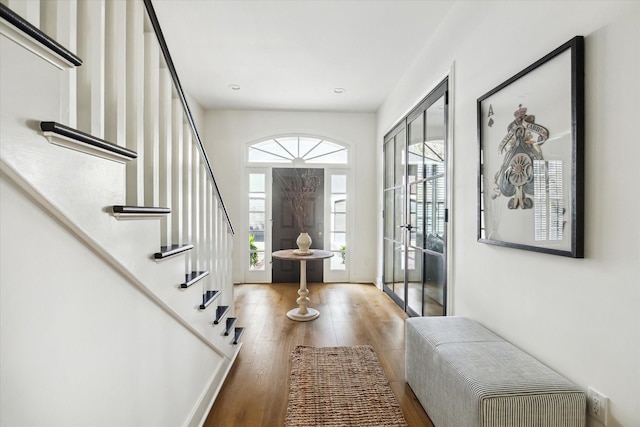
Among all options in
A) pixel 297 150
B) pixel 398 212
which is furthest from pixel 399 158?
pixel 297 150

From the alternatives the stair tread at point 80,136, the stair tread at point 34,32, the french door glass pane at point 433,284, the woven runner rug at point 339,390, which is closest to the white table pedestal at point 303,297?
the woven runner rug at point 339,390

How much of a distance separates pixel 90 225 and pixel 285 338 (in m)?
2.33

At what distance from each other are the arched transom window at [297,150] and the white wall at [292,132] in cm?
12

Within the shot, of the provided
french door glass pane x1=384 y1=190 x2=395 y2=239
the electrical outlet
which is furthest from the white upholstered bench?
french door glass pane x1=384 y1=190 x2=395 y2=239

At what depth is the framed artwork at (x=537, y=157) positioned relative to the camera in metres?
1.34

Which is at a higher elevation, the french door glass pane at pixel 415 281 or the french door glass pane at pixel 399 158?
the french door glass pane at pixel 399 158

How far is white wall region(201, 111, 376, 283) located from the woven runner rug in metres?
2.71

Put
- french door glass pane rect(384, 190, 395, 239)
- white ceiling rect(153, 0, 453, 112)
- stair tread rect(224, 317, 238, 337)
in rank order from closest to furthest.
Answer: stair tread rect(224, 317, 238, 337), white ceiling rect(153, 0, 453, 112), french door glass pane rect(384, 190, 395, 239)

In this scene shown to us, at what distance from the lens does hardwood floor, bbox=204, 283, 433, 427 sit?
1.85 metres

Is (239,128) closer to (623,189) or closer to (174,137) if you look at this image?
(174,137)

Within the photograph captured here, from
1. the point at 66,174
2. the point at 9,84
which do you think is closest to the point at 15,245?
the point at 66,174

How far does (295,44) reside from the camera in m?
3.12

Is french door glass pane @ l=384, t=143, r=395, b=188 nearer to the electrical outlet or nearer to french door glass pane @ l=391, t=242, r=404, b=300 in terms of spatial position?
french door glass pane @ l=391, t=242, r=404, b=300

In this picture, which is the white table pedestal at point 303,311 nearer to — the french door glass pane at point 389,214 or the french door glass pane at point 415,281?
the french door glass pane at point 415,281
